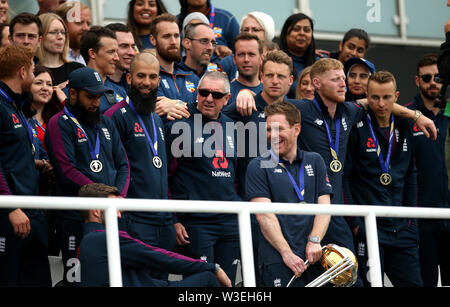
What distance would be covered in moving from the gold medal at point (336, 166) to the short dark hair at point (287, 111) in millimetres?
638

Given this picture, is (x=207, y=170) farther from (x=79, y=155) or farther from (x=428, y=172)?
(x=428, y=172)

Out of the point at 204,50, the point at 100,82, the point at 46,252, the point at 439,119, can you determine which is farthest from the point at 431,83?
the point at 46,252

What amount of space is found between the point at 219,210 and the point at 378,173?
2783mm

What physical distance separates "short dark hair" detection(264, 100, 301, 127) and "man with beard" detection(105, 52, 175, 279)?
83cm

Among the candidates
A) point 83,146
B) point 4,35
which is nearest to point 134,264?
point 83,146

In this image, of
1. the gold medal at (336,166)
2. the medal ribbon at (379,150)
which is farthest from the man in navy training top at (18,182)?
the medal ribbon at (379,150)

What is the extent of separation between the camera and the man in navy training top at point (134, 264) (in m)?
4.68

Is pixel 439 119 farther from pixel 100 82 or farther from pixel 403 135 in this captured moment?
pixel 100 82

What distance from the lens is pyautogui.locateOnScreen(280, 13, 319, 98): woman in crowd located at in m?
8.23

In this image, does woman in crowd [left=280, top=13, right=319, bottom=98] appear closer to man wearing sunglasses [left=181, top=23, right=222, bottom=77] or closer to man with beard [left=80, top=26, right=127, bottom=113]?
man wearing sunglasses [left=181, top=23, right=222, bottom=77]

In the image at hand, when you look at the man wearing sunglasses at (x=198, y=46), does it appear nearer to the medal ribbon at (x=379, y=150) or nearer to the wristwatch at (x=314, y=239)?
the medal ribbon at (x=379, y=150)
